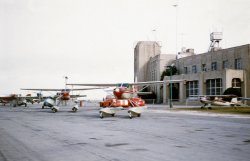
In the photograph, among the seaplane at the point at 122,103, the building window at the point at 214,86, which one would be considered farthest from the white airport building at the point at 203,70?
the seaplane at the point at 122,103

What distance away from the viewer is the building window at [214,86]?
187 feet

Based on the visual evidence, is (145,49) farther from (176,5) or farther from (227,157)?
(227,157)

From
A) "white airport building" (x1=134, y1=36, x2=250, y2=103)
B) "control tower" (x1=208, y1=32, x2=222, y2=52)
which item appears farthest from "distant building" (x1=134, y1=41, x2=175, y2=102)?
"control tower" (x1=208, y1=32, x2=222, y2=52)

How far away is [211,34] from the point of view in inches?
3228

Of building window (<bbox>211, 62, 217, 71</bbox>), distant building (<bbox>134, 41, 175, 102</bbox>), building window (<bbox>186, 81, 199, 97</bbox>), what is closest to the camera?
building window (<bbox>186, 81, 199, 97</bbox>)

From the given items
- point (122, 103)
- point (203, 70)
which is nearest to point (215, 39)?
point (203, 70)

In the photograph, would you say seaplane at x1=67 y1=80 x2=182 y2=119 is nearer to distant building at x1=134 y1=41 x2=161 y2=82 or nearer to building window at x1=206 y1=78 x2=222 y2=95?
building window at x1=206 y1=78 x2=222 y2=95

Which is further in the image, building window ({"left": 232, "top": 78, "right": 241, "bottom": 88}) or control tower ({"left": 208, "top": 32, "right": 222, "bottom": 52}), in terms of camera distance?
control tower ({"left": 208, "top": 32, "right": 222, "bottom": 52})

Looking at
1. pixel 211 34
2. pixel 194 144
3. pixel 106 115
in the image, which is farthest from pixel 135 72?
pixel 194 144

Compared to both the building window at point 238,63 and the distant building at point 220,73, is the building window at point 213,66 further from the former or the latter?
the building window at point 238,63

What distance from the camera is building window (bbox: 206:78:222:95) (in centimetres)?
5715

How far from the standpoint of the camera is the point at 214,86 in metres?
58.6

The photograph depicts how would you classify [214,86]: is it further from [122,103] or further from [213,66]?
[122,103]

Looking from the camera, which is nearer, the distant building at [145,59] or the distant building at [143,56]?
the distant building at [145,59]
